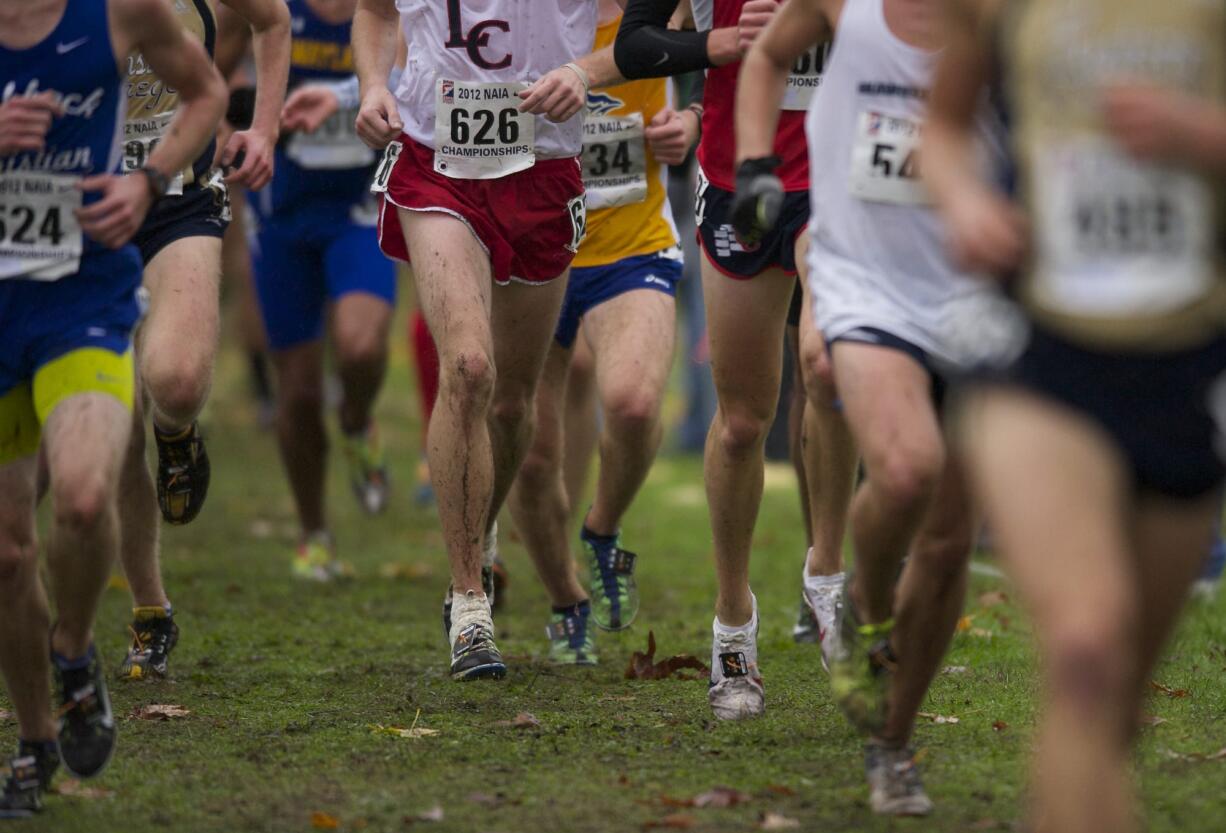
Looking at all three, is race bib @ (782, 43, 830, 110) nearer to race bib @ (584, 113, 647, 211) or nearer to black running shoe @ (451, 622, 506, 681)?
race bib @ (584, 113, 647, 211)

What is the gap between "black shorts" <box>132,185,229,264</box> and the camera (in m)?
6.21

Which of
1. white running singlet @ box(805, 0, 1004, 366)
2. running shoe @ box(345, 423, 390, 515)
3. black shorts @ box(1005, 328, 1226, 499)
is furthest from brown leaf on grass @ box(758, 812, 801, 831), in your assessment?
running shoe @ box(345, 423, 390, 515)

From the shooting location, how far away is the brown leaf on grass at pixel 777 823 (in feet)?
13.5

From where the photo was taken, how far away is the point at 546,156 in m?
6.24

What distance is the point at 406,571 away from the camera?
9547 mm

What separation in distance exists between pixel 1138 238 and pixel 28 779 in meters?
2.77

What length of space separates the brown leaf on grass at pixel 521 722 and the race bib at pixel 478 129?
1.77 meters

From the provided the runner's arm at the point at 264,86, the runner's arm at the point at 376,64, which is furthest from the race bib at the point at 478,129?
the runner's arm at the point at 264,86

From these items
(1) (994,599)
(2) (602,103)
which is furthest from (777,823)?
(1) (994,599)

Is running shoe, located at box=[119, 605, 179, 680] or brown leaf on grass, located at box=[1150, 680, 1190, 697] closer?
brown leaf on grass, located at box=[1150, 680, 1190, 697]

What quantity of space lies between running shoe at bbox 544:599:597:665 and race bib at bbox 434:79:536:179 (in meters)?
1.66

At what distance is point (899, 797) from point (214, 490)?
9545 millimetres

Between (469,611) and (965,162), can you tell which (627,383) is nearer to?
(469,611)

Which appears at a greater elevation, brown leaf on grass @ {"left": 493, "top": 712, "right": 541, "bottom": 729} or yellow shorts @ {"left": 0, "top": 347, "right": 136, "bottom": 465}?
yellow shorts @ {"left": 0, "top": 347, "right": 136, "bottom": 465}
